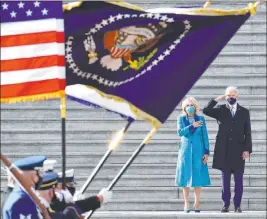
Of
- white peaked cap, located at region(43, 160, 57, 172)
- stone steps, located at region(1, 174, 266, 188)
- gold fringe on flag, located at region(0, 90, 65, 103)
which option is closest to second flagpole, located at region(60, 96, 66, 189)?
gold fringe on flag, located at region(0, 90, 65, 103)

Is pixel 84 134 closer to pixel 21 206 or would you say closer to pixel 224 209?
pixel 224 209

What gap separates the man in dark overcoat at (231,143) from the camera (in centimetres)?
1797

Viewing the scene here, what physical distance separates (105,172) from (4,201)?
7.03m

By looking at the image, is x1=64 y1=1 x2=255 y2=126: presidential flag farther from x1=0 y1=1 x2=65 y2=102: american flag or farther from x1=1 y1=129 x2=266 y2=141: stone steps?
x1=1 y1=129 x2=266 y2=141: stone steps

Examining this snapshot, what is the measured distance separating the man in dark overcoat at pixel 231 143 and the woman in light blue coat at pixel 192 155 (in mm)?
173

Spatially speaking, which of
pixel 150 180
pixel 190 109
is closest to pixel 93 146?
pixel 150 180

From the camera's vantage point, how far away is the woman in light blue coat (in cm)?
1784

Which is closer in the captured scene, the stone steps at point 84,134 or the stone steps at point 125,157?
the stone steps at point 125,157

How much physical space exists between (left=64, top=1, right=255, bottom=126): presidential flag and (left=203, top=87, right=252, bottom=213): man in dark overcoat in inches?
167

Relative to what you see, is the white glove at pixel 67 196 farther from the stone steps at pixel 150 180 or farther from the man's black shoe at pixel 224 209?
the stone steps at pixel 150 180

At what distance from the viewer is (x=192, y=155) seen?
18.0m

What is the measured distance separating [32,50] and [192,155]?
5313 mm

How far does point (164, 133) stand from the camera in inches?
798

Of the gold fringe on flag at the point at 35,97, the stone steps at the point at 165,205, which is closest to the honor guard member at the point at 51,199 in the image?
the gold fringe on flag at the point at 35,97
